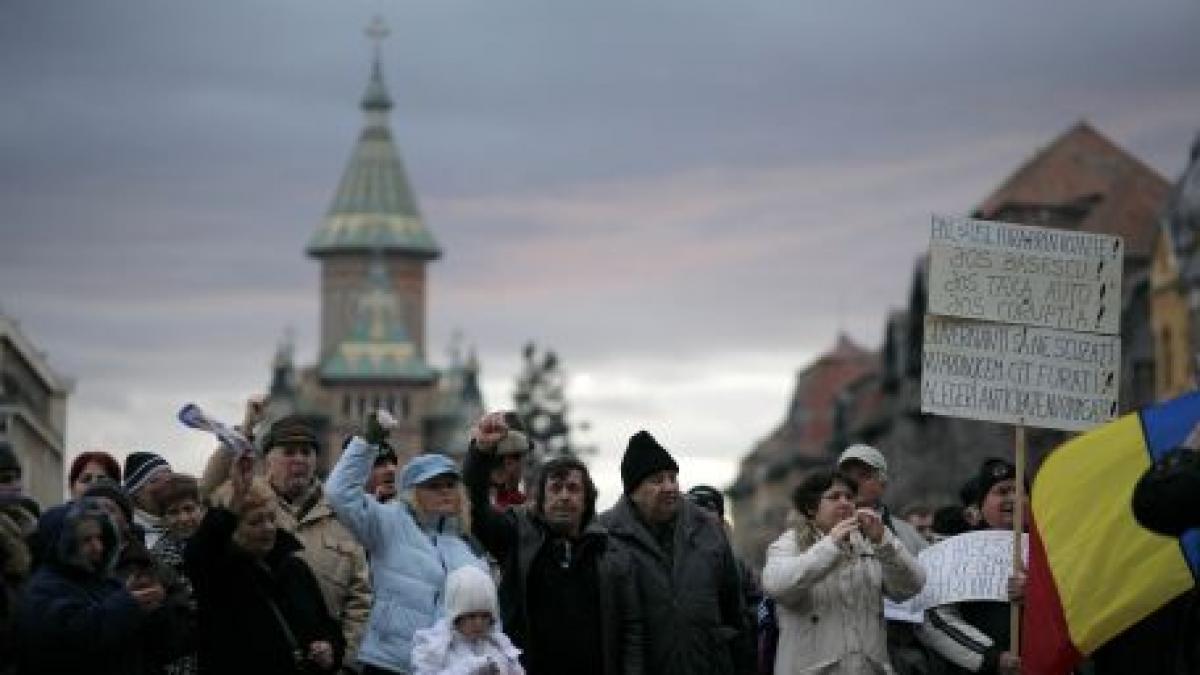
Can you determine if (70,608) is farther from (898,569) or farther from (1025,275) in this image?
(1025,275)

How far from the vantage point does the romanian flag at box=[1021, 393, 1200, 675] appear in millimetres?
15391

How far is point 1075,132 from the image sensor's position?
114m

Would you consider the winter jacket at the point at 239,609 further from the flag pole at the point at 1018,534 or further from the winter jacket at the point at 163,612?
the flag pole at the point at 1018,534

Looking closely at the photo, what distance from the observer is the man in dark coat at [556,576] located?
16.5 metres

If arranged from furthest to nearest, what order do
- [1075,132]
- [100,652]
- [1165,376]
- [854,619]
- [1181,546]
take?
[1075,132] → [1165,376] → [854,619] → [1181,546] → [100,652]

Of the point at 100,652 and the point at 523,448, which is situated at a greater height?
the point at 523,448

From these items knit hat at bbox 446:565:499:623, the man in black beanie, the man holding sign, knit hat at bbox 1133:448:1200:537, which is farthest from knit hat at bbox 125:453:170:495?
knit hat at bbox 1133:448:1200:537

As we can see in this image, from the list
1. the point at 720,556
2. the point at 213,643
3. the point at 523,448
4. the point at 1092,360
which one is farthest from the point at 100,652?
the point at 1092,360

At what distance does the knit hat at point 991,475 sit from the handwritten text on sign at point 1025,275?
0.73m

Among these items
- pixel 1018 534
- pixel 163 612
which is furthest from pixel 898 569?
pixel 163 612

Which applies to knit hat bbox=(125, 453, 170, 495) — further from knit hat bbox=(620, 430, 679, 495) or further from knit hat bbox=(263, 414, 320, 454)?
knit hat bbox=(620, 430, 679, 495)

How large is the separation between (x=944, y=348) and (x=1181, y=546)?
2.09 m

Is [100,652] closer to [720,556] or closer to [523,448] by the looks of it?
[523,448]

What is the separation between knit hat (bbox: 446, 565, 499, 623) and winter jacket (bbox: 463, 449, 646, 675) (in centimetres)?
108
